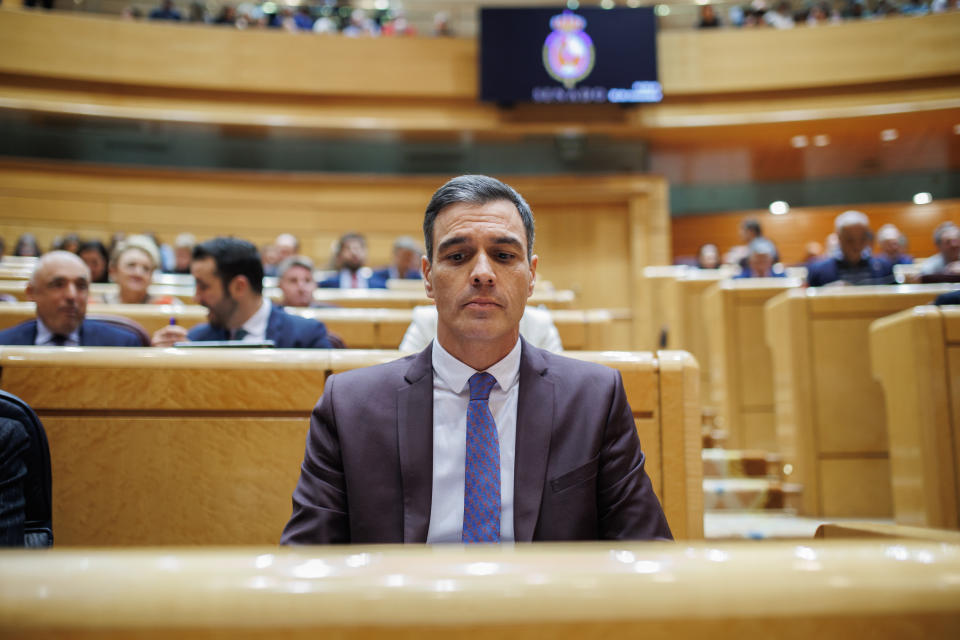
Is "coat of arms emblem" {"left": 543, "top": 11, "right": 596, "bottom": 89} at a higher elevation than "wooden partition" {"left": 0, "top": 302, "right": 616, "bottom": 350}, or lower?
higher

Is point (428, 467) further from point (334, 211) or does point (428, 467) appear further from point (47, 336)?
point (334, 211)

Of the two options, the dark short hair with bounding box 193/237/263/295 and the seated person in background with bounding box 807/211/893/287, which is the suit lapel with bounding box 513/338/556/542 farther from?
the seated person in background with bounding box 807/211/893/287

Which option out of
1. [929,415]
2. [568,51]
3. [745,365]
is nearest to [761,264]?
[745,365]

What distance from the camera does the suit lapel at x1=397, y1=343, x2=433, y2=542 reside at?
959 millimetres

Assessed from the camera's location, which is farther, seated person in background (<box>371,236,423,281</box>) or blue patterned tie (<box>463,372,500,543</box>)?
seated person in background (<box>371,236,423,281</box>)

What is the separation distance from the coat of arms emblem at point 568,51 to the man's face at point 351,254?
340 cm

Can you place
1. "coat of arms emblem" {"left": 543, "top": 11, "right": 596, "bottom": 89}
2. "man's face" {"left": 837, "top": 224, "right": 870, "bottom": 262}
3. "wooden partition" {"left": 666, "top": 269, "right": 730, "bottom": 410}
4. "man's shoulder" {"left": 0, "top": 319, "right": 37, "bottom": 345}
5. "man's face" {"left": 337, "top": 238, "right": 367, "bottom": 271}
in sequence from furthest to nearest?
"coat of arms emblem" {"left": 543, "top": 11, "right": 596, "bottom": 89} → "man's face" {"left": 337, "top": 238, "right": 367, "bottom": 271} → "wooden partition" {"left": 666, "top": 269, "right": 730, "bottom": 410} → "man's face" {"left": 837, "top": 224, "right": 870, "bottom": 262} → "man's shoulder" {"left": 0, "top": 319, "right": 37, "bottom": 345}

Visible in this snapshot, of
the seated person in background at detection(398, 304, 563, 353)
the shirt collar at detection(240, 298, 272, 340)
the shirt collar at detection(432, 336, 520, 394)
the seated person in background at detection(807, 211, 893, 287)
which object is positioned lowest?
the shirt collar at detection(432, 336, 520, 394)

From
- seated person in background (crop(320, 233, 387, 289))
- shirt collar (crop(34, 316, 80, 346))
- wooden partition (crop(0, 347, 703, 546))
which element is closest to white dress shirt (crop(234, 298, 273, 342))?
shirt collar (crop(34, 316, 80, 346))

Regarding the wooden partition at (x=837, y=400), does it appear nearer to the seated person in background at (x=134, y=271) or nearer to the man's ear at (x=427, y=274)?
the man's ear at (x=427, y=274)

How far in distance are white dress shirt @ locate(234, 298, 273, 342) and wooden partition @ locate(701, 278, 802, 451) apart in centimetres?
197

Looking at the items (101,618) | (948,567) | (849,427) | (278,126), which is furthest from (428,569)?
(278,126)

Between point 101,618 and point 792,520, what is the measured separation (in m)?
2.37

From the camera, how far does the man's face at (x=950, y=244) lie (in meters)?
3.60
